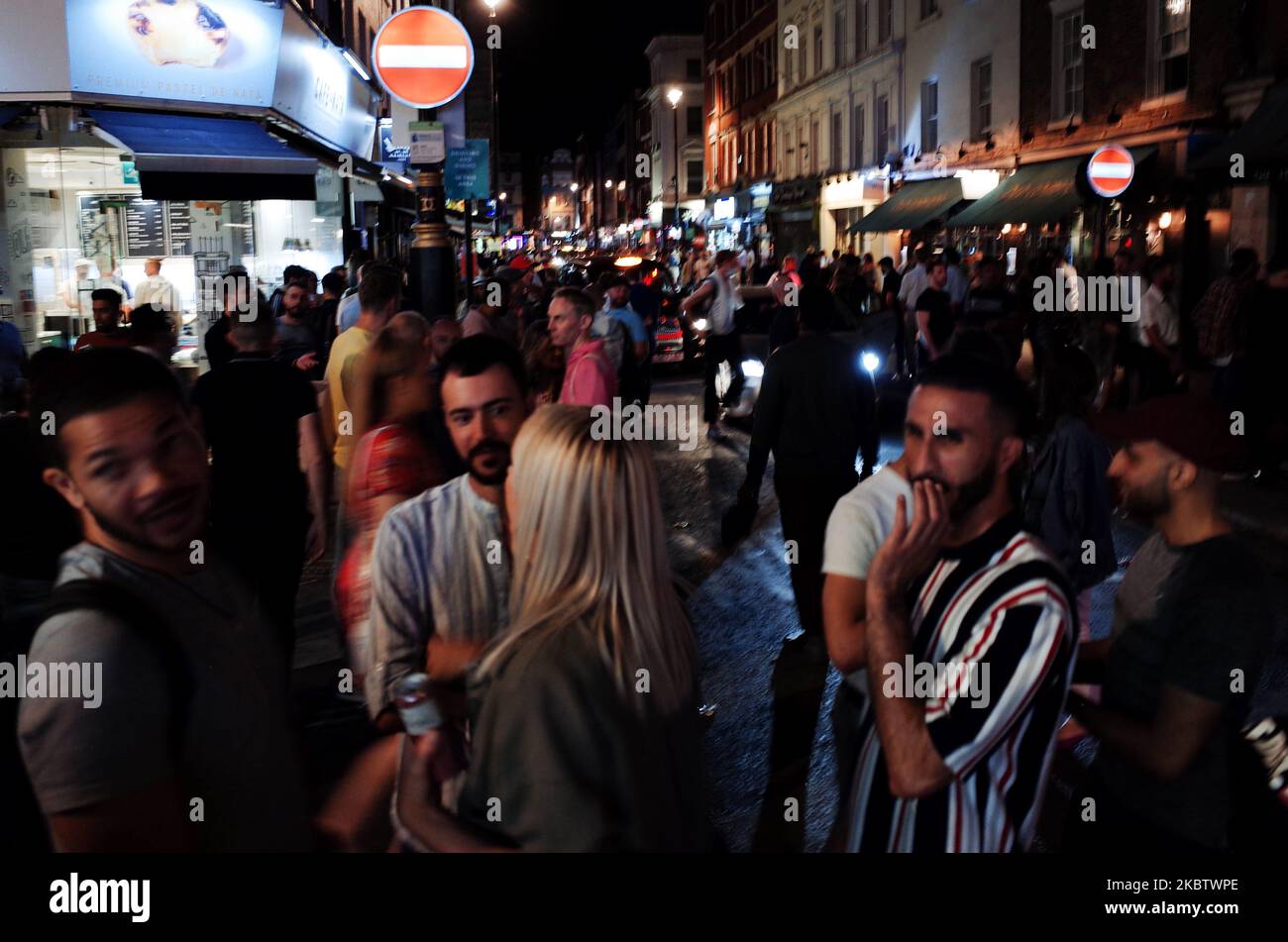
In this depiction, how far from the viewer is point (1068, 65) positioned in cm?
2339

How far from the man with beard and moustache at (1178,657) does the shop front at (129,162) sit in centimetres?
1144

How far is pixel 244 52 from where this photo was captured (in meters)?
15.5

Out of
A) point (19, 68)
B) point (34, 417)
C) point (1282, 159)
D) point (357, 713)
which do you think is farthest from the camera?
point (1282, 159)

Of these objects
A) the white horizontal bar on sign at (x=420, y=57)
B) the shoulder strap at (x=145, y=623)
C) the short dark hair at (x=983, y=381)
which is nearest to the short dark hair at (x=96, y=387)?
the shoulder strap at (x=145, y=623)

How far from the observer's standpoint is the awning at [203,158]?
12.5 meters

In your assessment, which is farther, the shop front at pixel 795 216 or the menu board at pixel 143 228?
the shop front at pixel 795 216

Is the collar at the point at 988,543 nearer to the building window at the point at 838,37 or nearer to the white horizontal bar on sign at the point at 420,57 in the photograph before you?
the white horizontal bar on sign at the point at 420,57

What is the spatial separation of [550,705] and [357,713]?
4401 mm

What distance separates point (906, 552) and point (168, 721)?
54.6 inches

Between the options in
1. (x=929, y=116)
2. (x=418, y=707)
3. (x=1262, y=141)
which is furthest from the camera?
(x=929, y=116)

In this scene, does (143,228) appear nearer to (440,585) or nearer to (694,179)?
(440,585)

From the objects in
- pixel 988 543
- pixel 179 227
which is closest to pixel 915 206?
pixel 179 227
